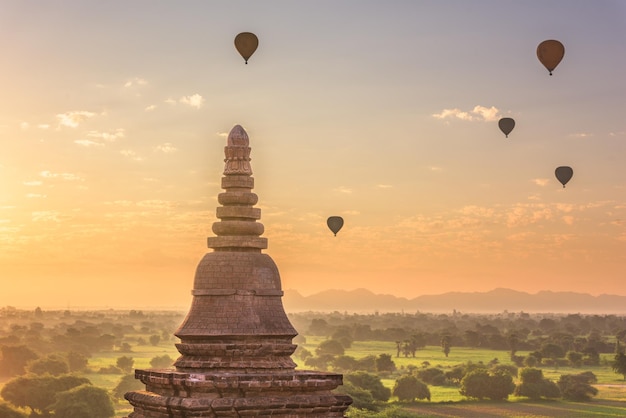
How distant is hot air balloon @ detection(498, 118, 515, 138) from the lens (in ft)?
170

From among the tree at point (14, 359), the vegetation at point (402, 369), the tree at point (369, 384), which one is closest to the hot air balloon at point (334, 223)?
the vegetation at point (402, 369)

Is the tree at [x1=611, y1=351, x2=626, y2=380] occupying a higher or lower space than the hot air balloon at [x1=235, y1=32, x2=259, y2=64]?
lower

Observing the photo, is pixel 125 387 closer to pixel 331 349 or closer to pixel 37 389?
pixel 37 389

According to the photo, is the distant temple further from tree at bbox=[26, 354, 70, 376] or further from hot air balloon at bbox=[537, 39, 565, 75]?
tree at bbox=[26, 354, 70, 376]

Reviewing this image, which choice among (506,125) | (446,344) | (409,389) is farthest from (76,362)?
(506,125)

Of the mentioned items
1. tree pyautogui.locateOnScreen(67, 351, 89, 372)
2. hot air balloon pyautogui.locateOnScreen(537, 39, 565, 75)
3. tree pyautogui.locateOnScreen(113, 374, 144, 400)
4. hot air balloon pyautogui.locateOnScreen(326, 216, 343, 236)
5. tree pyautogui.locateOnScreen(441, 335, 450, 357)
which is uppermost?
hot air balloon pyautogui.locateOnScreen(537, 39, 565, 75)

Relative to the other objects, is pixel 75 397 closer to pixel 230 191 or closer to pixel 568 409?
pixel 568 409

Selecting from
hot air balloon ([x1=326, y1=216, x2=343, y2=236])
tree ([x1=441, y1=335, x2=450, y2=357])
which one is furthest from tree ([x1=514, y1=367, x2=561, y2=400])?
hot air balloon ([x1=326, y1=216, x2=343, y2=236])

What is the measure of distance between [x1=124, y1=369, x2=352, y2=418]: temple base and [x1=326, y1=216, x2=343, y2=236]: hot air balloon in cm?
2202

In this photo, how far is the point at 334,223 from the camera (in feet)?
150

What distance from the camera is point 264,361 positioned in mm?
23578

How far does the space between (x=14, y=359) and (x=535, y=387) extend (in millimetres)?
56017

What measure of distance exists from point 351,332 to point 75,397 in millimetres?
119365

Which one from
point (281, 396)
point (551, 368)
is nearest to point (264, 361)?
point (281, 396)
